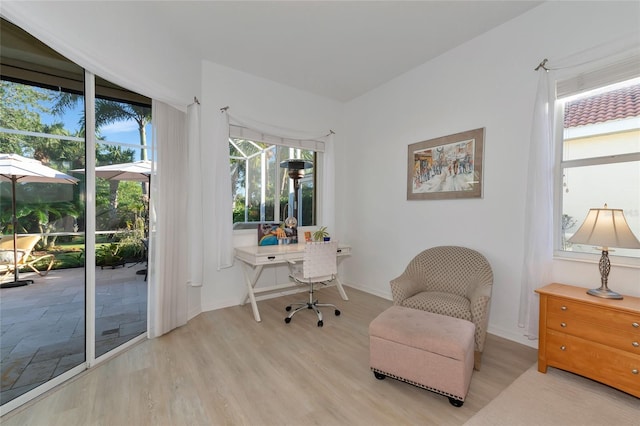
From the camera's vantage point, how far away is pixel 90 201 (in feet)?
7.27

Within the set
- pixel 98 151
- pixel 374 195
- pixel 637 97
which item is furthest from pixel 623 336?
pixel 98 151

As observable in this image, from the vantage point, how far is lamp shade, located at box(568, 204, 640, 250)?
1.83 m

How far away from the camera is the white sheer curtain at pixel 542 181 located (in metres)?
2.35

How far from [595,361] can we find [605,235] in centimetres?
87

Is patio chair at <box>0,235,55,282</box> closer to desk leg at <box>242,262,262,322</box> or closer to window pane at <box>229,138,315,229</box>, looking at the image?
desk leg at <box>242,262,262,322</box>

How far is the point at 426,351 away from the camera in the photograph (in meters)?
1.84

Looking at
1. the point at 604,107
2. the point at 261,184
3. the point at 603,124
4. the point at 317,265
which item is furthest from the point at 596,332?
the point at 261,184

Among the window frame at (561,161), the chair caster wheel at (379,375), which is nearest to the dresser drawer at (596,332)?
the window frame at (561,161)

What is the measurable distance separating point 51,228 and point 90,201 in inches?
12.2

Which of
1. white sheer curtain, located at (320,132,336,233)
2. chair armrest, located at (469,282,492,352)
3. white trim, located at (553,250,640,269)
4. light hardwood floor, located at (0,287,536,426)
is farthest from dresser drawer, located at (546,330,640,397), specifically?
white sheer curtain, located at (320,132,336,233)

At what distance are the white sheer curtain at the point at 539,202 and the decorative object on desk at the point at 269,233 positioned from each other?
2855 millimetres

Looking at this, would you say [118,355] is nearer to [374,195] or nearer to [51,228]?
[51,228]

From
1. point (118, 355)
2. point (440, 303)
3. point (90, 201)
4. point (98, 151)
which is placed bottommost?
point (118, 355)

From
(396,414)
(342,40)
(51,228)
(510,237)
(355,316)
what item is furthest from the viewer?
(355,316)
